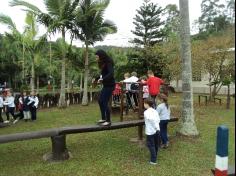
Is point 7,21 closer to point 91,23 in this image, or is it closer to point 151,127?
point 91,23

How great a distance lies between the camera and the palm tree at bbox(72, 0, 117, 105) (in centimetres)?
1959

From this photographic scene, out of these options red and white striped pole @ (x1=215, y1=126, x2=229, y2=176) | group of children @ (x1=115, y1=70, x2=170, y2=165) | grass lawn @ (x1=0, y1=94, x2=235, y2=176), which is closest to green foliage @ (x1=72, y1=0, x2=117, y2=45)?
group of children @ (x1=115, y1=70, x2=170, y2=165)

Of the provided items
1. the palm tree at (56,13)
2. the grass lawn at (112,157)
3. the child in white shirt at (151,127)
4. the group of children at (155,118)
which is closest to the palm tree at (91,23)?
the palm tree at (56,13)

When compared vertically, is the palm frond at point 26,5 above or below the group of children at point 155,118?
above

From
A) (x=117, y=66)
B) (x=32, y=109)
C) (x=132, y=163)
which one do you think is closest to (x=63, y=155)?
(x=132, y=163)

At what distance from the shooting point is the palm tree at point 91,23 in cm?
1959

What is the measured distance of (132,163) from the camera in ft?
24.6

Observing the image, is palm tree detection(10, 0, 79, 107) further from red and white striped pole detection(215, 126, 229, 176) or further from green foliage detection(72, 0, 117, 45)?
red and white striped pole detection(215, 126, 229, 176)

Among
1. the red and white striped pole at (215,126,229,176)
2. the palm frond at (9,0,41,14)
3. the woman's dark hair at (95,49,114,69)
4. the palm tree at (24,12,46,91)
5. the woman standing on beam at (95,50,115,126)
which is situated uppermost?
the palm frond at (9,0,41,14)

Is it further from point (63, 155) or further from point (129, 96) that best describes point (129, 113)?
point (63, 155)

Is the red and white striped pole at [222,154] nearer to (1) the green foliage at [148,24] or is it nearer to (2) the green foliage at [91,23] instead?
(2) the green foliage at [91,23]

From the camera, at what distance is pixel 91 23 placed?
66.3ft

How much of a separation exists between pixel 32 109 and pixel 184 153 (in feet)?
26.2

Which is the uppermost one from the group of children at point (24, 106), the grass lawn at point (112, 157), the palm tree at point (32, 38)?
the palm tree at point (32, 38)
